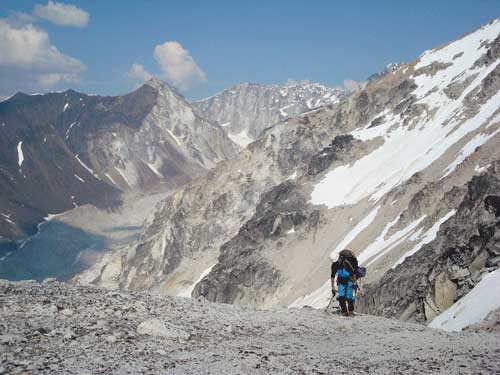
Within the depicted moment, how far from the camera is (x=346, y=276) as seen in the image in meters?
16.6

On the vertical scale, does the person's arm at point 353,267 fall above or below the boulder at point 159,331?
below

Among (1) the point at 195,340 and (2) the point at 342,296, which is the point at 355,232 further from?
(1) the point at 195,340

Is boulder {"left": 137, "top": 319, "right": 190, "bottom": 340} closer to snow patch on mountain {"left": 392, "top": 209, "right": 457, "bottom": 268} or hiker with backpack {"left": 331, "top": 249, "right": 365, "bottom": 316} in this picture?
hiker with backpack {"left": 331, "top": 249, "right": 365, "bottom": 316}

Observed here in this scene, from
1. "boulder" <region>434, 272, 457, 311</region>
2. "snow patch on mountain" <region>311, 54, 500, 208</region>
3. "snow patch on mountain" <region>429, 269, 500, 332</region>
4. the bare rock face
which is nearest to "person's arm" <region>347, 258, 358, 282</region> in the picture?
"snow patch on mountain" <region>429, 269, 500, 332</region>

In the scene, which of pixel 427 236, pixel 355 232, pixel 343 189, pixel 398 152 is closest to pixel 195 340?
pixel 427 236

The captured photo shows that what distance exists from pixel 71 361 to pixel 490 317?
1098 centimetres

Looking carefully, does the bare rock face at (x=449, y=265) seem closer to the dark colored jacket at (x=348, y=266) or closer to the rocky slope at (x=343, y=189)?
the rocky slope at (x=343, y=189)

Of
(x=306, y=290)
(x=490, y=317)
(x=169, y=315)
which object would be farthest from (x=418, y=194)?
(x=169, y=315)

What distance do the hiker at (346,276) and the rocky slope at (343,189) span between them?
31.6 m

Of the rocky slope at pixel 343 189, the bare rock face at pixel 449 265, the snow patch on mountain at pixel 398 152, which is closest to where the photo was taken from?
the bare rock face at pixel 449 265

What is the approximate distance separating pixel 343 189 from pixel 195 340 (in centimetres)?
7906

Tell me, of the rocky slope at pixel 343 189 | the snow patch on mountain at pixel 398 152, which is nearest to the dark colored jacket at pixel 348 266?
the rocky slope at pixel 343 189

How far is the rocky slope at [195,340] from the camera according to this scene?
10289 mm

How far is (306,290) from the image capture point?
66.4 metres
